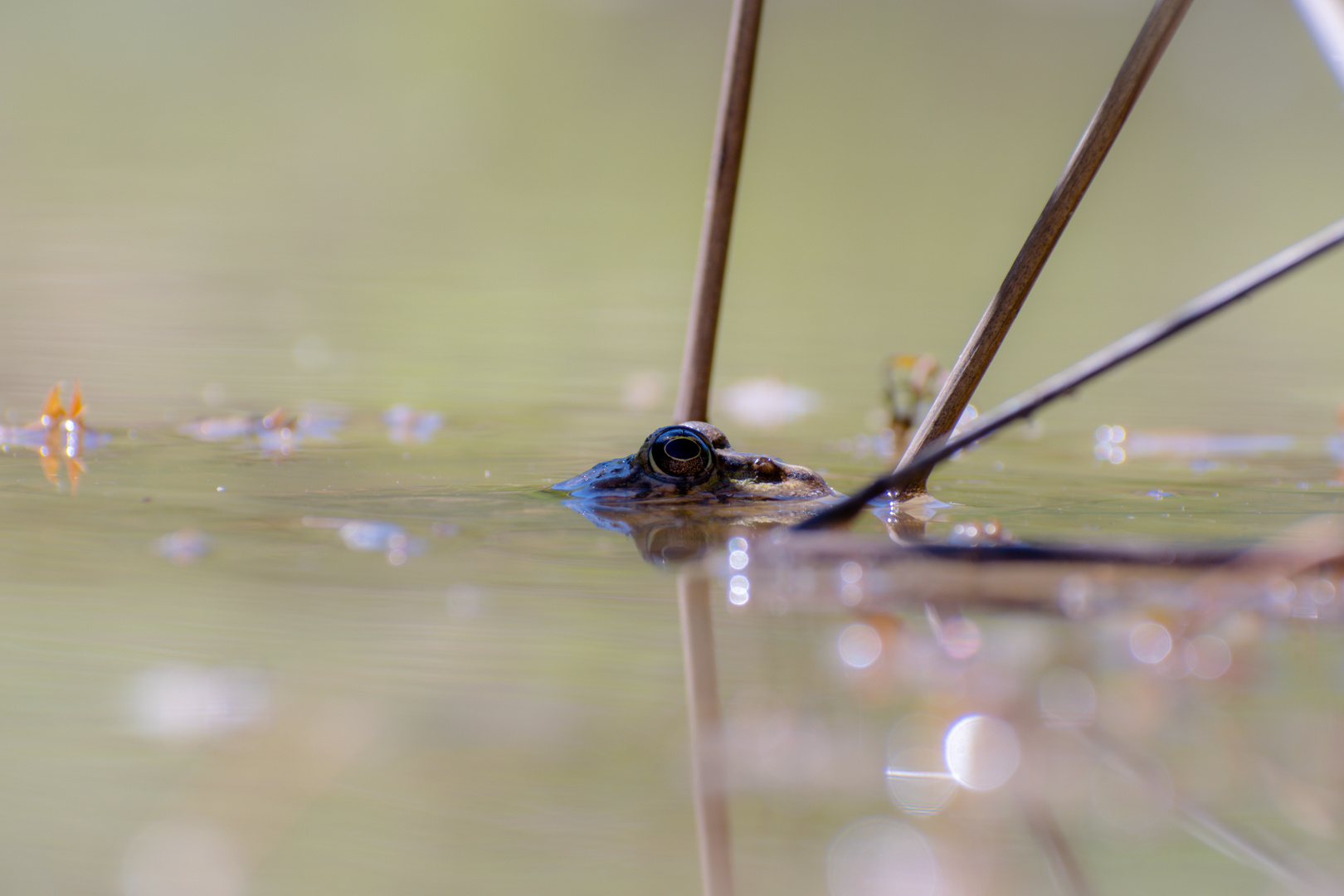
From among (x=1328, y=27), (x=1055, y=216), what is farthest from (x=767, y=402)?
(x=1328, y=27)

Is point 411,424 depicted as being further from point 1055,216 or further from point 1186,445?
point 1186,445

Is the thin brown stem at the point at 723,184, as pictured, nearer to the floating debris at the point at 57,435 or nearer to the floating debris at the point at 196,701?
the floating debris at the point at 196,701

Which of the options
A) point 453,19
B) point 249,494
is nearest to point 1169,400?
point 249,494

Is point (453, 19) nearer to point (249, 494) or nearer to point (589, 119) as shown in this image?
point (589, 119)

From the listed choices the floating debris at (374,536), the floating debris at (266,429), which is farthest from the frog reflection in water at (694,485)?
the floating debris at (266,429)

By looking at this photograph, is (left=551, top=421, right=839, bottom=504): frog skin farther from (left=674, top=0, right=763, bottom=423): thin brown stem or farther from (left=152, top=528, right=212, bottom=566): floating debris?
(left=152, top=528, right=212, bottom=566): floating debris

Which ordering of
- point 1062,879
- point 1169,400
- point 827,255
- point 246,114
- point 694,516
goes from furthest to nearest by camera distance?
point 246,114, point 827,255, point 1169,400, point 694,516, point 1062,879
